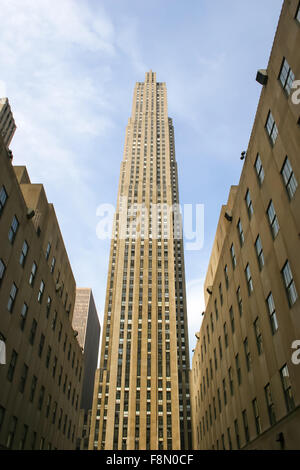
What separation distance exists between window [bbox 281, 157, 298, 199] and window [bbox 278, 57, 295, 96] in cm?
392

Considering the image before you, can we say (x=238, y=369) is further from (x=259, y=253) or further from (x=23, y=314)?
(x=23, y=314)

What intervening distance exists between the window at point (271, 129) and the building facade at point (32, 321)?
17153mm

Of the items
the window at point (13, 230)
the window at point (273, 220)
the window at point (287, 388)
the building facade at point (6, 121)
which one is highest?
the building facade at point (6, 121)

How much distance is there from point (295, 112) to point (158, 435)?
76.5 meters

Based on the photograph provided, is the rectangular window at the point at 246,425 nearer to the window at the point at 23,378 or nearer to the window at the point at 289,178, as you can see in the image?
the window at the point at 23,378

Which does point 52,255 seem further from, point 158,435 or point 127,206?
point 127,206

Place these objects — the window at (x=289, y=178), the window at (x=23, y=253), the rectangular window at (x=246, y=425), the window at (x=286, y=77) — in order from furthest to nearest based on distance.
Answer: the window at (x=23, y=253) → the rectangular window at (x=246, y=425) → the window at (x=286, y=77) → the window at (x=289, y=178)

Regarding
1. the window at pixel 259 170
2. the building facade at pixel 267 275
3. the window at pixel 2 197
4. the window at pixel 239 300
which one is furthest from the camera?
the window at pixel 239 300

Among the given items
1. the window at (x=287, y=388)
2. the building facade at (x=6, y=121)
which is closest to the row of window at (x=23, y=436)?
the window at (x=287, y=388)

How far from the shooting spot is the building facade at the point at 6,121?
570 feet

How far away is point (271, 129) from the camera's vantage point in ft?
77.8

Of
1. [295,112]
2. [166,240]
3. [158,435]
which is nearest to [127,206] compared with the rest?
[166,240]

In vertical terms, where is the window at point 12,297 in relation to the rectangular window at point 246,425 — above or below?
above

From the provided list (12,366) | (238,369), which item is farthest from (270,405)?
(12,366)
